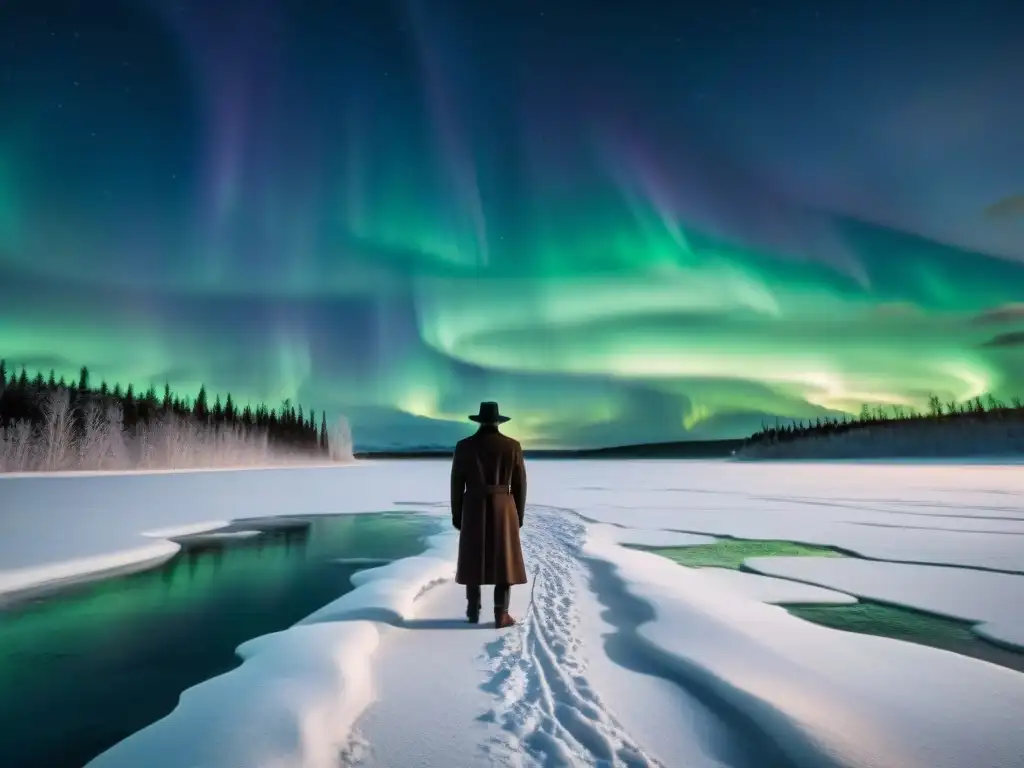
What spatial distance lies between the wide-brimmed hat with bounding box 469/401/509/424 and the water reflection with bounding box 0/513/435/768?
10.1ft

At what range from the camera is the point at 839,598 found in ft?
25.5

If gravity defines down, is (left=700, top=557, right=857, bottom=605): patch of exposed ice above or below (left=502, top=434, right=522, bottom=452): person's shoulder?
below

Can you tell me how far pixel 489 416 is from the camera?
6434mm

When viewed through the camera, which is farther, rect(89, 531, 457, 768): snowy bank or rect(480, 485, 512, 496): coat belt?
rect(480, 485, 512, 496): coat belt

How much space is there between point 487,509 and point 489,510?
0.07 feet

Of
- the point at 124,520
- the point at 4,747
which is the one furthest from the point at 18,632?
the point at 124,520

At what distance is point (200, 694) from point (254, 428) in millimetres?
124707

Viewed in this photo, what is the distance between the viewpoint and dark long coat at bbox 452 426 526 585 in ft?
20.6

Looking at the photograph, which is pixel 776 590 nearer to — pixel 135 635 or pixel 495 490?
pixel 495 490

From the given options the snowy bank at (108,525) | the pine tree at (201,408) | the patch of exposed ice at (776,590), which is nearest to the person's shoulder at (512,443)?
the patch of exposed ice at (776,590)

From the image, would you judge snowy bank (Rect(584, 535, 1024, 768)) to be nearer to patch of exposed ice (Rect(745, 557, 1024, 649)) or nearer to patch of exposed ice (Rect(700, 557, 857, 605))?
patch of exposed ice (Rect(700, 557, 857, 605))

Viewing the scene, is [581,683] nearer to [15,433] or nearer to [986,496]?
[986,496]

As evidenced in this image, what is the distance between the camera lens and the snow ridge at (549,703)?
3.56 m

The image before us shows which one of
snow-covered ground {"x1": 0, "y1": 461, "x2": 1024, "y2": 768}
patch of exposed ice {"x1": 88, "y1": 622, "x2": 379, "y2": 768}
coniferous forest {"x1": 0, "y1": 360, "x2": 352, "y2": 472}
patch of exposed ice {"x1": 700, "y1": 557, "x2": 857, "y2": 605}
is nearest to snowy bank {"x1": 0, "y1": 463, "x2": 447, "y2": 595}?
snow-covered ground {"x1": 0, "y1": 461, "x2": 1024, "y2": 768}
